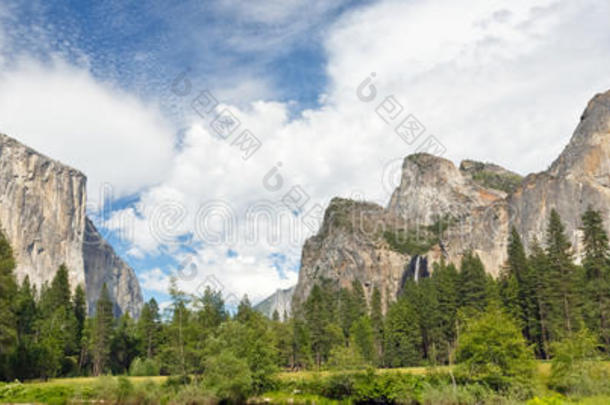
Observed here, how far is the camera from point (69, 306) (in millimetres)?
75125

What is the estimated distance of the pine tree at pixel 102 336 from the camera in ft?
226

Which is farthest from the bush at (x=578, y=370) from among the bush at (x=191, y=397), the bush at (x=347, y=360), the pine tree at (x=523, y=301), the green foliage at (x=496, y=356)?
the bush at (x=191, y=397)

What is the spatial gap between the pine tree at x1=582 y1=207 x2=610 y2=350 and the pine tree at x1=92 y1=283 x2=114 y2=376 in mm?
66126

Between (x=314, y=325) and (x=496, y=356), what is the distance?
44926 mm

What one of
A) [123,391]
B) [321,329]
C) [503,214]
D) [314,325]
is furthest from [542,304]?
[503,214]

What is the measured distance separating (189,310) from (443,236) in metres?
141

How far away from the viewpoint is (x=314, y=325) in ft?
260

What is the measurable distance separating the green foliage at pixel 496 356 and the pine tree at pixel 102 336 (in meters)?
54.1

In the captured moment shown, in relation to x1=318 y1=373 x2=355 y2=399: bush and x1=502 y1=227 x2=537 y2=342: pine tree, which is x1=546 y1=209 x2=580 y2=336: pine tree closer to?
x1=502 y1=227 x2=537 y2=342: pine tree

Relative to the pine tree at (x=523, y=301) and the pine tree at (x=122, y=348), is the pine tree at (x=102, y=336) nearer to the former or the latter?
the pine tree at (x=122, y=348)

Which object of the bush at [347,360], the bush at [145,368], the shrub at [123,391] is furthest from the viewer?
the bush at [145,368]

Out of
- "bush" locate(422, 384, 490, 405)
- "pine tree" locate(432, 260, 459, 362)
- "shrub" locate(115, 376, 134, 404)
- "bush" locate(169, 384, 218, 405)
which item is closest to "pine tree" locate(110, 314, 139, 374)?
"shrub" locate(115, 376, 134, 404)

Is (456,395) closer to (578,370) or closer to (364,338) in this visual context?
(578,370)

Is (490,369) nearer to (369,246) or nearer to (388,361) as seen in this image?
(388,361)
